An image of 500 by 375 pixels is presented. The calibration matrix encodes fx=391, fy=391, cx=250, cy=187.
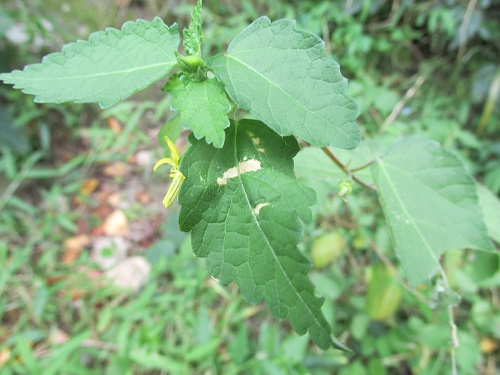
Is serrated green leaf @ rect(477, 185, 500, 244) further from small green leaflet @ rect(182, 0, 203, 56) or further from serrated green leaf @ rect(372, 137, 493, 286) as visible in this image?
small green leaflet @ rect(182, 0, 203, 56)

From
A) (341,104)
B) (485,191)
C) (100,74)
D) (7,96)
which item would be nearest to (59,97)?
(100,74)

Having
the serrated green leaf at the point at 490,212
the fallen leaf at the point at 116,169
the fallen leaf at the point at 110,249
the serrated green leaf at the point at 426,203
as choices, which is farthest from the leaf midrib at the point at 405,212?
the fallen leaf at the point at 116,169

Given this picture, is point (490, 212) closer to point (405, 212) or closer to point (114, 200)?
point (405, 212)

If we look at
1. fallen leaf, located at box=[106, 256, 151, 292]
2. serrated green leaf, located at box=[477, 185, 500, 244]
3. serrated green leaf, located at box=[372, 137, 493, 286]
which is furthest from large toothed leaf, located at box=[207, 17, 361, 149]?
fallen leaf, located at box=[106, 256, 151, 292]

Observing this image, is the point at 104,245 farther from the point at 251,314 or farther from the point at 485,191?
the point at 485,191

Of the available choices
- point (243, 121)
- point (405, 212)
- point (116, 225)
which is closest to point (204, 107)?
point (243, 121)

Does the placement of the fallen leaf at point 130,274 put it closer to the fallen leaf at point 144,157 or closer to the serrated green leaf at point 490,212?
the fallen leaf at point 144,157
